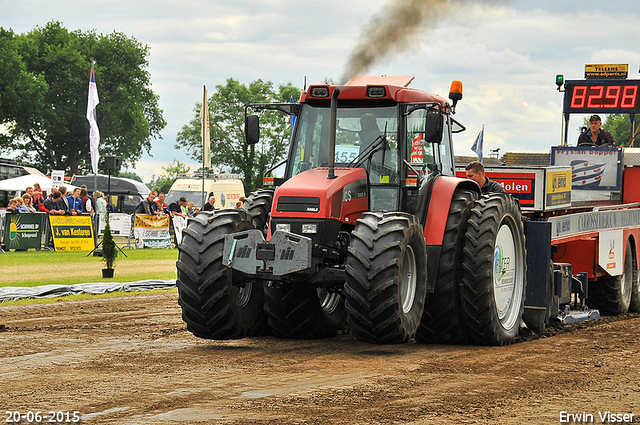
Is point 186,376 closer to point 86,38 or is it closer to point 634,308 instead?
→ point 634,308

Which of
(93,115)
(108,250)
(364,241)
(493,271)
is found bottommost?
(108,250)

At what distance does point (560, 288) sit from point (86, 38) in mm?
64491

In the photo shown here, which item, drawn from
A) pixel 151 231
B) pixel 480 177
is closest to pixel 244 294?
pixel 480 177

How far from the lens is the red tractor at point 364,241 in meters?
7.87

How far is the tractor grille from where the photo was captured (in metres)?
8.16

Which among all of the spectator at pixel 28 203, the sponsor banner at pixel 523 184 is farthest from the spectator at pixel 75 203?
the sponsor banner at pixel 523 184

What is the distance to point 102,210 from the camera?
26.2m

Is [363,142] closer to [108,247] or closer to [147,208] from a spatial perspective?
[108,247]

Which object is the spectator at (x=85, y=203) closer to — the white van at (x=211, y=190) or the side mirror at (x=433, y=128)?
the white van at (x=211, y=190)

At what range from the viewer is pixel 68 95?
2489 inches

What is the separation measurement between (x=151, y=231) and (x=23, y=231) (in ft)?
14.1

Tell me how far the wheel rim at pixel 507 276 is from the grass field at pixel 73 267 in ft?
29.2

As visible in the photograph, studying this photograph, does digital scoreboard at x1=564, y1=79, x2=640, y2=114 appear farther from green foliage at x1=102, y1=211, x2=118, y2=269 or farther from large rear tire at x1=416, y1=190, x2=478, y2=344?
green foliage at x1=102, y1=211, x2=118, y2=269

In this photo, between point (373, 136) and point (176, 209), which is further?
point (176, 209)
